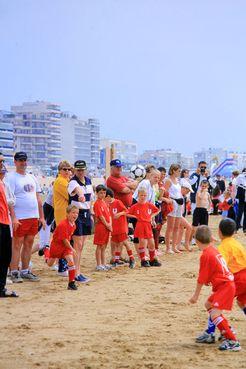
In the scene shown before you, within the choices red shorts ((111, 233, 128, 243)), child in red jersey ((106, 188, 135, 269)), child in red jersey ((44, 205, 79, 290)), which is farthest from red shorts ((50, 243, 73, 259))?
red shorts ((111, 233, 128, 243))

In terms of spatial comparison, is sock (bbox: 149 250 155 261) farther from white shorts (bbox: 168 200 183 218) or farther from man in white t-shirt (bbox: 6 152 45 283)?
man in white t-shirt (bbox: 6 152 45 283)

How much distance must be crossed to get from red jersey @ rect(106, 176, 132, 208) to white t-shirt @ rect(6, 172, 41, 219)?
8.96 feet

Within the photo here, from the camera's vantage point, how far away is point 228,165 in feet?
129

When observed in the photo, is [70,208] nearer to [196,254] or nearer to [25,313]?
[25,313]

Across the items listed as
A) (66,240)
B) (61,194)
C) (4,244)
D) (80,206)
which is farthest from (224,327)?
(61,194)

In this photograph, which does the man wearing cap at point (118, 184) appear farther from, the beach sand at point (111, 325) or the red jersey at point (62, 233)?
the red jersey at point (62, 233)

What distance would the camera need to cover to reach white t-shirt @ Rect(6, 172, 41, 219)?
31.3 feet

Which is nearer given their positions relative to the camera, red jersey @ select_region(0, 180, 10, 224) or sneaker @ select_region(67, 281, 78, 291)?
red jersey @ select_region(0, 180, 10, 224)

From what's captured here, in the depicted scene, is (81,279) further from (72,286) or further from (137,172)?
(137,172)

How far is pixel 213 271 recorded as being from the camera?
19.9 feet

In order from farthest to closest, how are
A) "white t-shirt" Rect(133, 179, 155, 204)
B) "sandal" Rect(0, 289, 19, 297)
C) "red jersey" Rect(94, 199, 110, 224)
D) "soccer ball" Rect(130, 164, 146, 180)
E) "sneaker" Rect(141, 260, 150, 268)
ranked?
"soccer ball" Rect(130, 164, 146, 180) → "white t-shirt" Rect(133, 179, 155, 204) → "sneaker" Rect(141, 260, 150, 268) → "red jersey" Rect(94, 199, 110, 224) → "sandal" Rect(0, 289, 19, 297)

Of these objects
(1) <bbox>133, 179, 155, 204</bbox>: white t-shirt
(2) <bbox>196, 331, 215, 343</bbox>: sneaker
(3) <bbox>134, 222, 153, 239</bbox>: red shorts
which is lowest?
(2) <bbox>196, 331, 215, 343</bbox>: sneaker

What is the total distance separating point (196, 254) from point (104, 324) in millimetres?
6567

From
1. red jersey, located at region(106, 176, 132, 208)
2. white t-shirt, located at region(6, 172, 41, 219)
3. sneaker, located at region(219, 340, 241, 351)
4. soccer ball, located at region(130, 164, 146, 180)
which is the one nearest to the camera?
sneaker, located at region(219, 340, 241, 351)
